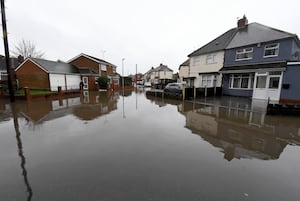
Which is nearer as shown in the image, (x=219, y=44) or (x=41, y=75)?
(x=219, y=44)

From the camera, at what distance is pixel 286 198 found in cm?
258

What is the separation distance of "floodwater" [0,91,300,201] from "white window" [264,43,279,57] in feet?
32.8

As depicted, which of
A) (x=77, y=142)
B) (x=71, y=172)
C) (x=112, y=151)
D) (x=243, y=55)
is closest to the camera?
(x=71, y=172)

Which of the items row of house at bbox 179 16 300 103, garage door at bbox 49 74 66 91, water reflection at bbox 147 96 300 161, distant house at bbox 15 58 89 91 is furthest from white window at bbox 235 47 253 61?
garage door at bbox 49 74 66 91

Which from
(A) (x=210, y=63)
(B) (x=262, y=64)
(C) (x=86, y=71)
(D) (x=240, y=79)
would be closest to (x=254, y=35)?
(B) (x=262, y=64)

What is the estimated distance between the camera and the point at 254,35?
51.2 feet

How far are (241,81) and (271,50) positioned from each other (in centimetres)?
364

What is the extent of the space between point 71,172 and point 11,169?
1384 millimetres

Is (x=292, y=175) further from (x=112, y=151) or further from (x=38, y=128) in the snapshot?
(x=38, y=128)

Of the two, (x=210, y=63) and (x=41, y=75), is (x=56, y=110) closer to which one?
(x=41, y=75)

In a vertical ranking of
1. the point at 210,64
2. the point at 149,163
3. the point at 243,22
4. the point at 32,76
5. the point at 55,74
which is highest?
Result: the point at 243,22

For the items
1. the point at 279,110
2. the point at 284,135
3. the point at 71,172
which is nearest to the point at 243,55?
the point at 279,110

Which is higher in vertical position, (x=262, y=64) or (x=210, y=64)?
(x=210, y=64)

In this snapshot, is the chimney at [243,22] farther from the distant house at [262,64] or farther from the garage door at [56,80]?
the garage door at [56,80]
